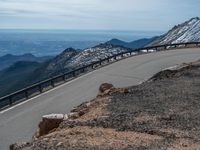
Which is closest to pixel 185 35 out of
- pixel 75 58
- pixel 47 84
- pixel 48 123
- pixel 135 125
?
pixel 75 58

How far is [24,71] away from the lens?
188500 mm

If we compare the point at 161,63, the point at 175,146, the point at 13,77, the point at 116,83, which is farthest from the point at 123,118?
the point at 13,77

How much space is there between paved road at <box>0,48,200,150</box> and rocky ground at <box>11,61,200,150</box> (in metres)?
3.11

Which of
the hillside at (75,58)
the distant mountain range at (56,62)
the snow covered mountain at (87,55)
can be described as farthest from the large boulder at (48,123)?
the distant mountain range at (56,62)

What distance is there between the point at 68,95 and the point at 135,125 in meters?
13.9

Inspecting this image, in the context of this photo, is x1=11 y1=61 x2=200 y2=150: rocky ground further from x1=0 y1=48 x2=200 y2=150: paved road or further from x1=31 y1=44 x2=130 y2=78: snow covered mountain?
x1=31 y1=44 x2=130 y2=78: snow covered mountain

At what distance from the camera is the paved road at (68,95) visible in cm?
1812

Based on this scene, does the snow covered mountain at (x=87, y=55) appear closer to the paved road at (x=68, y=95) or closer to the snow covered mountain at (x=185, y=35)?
the snow covered mountain at (x=185, y=35)

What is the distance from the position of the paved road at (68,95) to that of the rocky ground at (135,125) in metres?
3.11

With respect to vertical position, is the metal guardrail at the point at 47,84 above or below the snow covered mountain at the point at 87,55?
above

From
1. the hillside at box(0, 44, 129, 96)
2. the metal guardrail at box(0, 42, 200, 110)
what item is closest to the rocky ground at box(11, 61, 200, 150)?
the metal guardrail at box(0, 42, 200, 110)

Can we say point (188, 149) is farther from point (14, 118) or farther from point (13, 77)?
point (13, 77)

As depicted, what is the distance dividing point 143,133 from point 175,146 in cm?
145

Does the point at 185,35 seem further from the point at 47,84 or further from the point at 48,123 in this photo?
the point at 48,123
